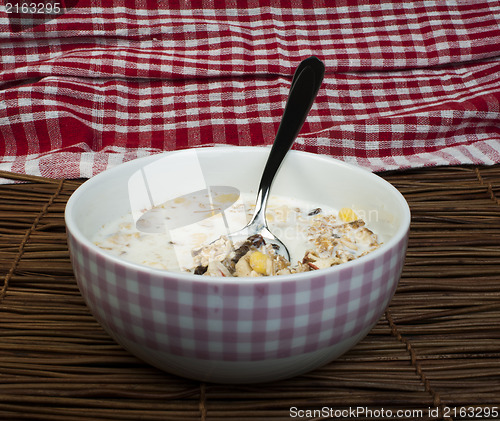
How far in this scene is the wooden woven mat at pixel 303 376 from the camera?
0.75 metres

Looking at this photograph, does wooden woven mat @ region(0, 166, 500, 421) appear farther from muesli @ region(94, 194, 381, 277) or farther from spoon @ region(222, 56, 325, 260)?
spoon @ region(222, 56, 325, 260)

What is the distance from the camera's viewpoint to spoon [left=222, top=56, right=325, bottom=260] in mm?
990

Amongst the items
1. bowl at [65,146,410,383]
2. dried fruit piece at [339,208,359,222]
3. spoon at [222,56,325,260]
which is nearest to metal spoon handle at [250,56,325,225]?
spoon at [222,56,325,260]

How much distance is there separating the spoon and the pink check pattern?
0.93ft

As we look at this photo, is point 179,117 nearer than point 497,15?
Yes

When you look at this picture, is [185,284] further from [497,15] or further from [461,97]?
[497,15]

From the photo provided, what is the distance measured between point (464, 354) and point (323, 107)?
1.04m

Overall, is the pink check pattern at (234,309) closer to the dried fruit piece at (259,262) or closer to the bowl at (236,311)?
the bowl at (236,311)

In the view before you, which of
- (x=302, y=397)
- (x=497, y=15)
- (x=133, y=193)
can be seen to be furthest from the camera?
(x=497, y=15)

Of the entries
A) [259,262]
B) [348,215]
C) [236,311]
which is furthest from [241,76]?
[236,311]

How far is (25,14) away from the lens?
70.4 inches

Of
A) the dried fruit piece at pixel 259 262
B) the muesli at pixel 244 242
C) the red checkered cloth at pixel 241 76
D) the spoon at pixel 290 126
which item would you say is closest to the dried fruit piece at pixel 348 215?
the muesli at pixel 244 242

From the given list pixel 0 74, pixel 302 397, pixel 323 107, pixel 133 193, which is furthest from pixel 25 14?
pixel 302 397

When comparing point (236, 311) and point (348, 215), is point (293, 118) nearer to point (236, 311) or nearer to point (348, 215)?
point (348, 215)
